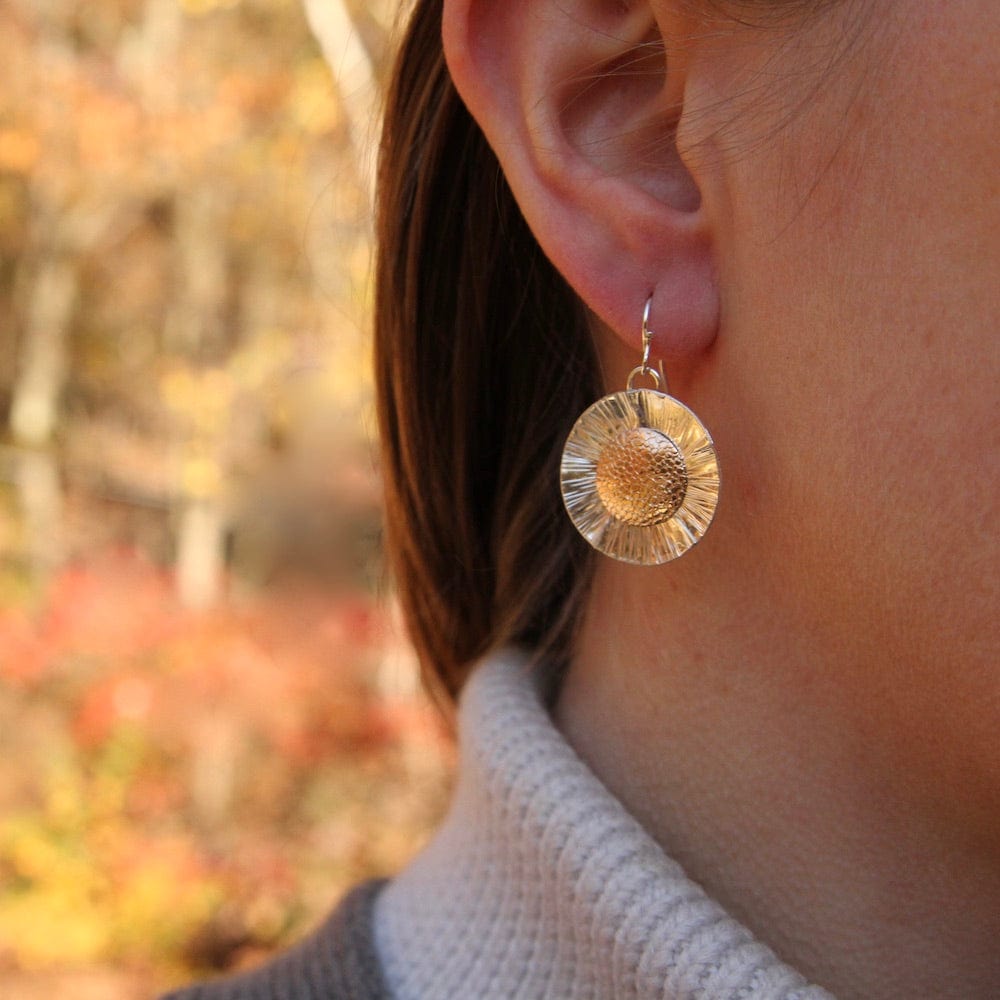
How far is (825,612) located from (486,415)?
0.45m

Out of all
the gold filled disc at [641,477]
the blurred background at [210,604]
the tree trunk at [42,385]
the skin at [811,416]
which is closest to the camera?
the skin at [811,416]

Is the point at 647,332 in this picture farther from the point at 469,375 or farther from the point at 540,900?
the point at 540,900

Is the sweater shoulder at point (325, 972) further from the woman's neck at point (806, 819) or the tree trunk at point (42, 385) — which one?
the tree trunk at point (42, 385)

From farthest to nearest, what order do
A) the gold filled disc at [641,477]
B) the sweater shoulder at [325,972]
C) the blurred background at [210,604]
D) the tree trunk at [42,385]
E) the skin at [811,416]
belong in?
the tree trunk at [42,385]
the blurred background at [210,604]
the sweater shoulder at [325,972]
the gold filled disc at [641,477]
the skin at [811,416]

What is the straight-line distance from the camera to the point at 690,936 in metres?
0.82

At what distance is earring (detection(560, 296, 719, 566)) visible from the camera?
2.77ft

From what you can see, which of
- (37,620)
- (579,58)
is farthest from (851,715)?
(37,620)

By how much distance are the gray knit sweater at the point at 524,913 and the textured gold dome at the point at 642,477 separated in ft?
0.78

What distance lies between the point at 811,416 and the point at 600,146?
0.27m

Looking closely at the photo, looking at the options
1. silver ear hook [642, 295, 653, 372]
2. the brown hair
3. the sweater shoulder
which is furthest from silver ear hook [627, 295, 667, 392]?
the sweater shoulder

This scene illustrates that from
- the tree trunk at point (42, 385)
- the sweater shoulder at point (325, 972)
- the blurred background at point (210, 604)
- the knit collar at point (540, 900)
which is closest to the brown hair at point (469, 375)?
the knit collar at point (540, 900)

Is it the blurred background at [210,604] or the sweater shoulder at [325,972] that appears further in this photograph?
the blurred background at [210,604]

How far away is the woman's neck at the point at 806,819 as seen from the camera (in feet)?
2.88

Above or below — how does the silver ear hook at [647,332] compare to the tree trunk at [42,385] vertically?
above
